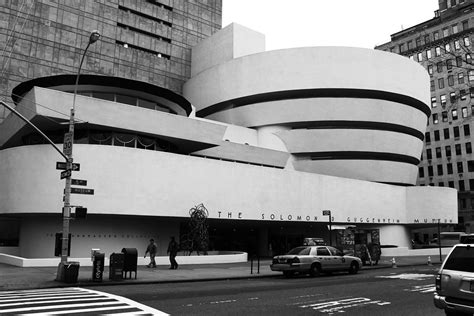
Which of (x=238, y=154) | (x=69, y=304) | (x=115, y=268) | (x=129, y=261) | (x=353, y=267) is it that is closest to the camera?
(x=69, y=304)

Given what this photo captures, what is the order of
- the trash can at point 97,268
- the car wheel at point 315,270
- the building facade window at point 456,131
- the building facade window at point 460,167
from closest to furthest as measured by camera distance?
the trash can at point 97,268 → the car wheel at point 315,270 → the building facade window at point 460,167 → the building facade window at point 456,131

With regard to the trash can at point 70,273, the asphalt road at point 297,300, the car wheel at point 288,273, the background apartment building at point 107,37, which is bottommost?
the car wheel at point 288,273

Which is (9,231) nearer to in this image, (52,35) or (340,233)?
(52,35)

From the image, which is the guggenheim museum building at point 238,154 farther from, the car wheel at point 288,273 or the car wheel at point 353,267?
the car wheel at point 288,273

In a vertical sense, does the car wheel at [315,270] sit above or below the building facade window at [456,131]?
below

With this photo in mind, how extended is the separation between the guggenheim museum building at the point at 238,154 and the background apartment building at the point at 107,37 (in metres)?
5.37

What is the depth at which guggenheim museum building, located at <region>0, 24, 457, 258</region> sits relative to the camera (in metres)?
31.2

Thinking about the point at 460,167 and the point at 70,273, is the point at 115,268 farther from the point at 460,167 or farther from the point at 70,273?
the point at 460,167

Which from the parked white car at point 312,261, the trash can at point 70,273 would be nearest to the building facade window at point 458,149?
the parked white car at point 312,261

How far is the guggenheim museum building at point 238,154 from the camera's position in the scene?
31234 millimetres

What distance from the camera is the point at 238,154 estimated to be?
45.3 m

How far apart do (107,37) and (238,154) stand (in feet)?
106

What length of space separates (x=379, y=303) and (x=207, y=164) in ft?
85.5

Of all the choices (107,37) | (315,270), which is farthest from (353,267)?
(107,37)
